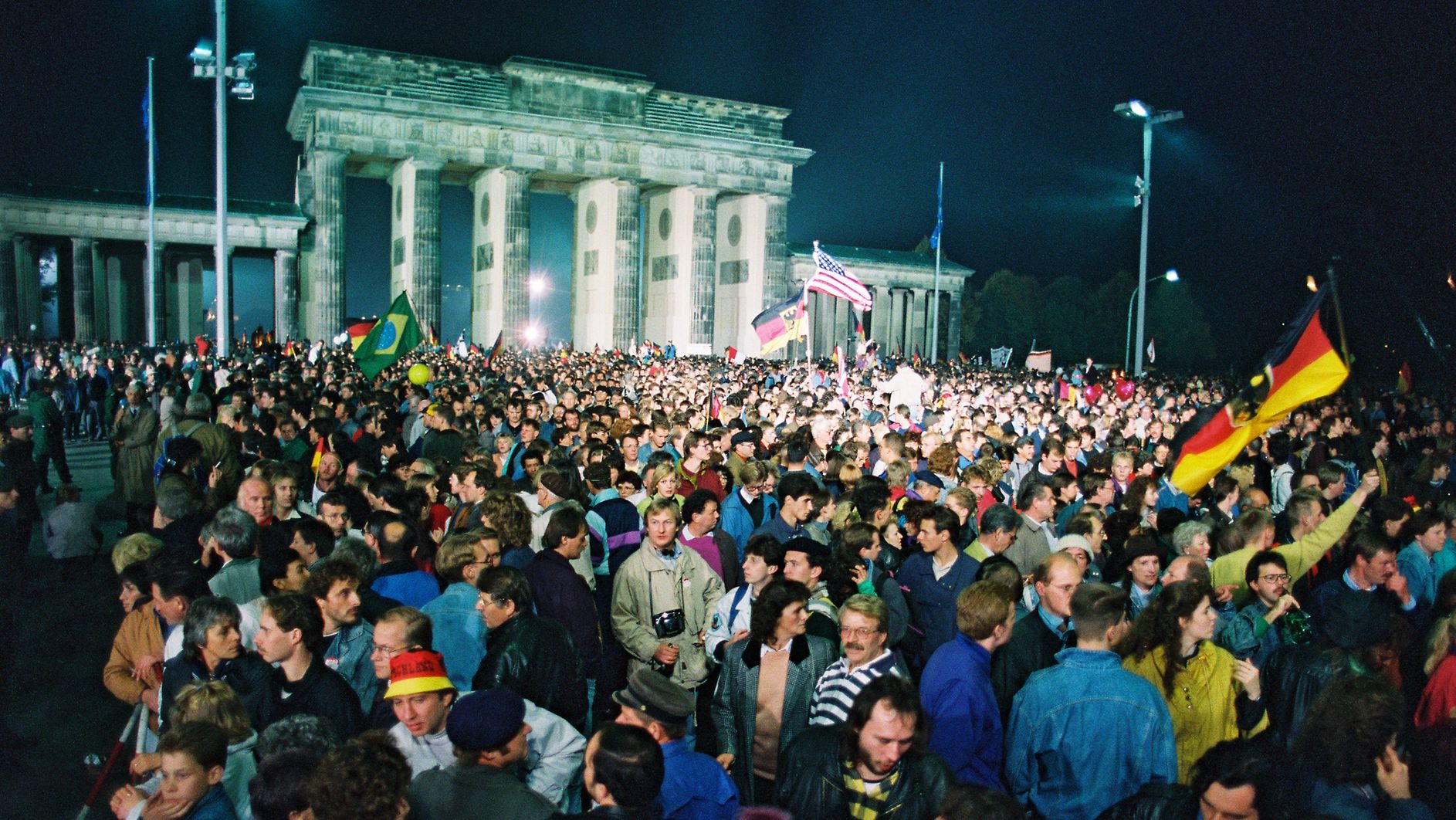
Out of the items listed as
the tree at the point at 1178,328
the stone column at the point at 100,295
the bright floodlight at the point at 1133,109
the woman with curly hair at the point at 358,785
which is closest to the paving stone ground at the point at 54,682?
the woman with curly hair at the point at 358,785

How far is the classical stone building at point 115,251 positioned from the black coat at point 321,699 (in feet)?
150

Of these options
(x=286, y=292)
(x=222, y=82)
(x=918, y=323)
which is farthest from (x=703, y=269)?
(x=222, y=82)

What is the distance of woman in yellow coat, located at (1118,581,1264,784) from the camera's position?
4.99 meters

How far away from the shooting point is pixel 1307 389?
8.73 metres

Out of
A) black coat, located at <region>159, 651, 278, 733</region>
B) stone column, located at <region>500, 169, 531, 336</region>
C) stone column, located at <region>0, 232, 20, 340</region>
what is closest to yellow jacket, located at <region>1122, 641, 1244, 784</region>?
black coat, located at <region>159, 651, 278, 733</region>

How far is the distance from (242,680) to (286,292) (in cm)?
5065

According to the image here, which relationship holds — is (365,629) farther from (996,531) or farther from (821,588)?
(996,531)

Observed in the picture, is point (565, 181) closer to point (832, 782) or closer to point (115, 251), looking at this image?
point (115, 251)

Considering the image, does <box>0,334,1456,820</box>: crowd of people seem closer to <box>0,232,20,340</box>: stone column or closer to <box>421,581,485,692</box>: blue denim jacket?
<box>421,581,485,692</box>: blue denim jacket

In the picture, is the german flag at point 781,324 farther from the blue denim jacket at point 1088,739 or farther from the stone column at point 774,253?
the stone column at point 774,253

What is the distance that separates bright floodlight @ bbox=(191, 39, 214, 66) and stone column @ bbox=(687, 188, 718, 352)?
37883mm

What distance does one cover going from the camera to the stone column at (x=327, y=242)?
166 feet

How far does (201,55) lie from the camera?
22.6 m

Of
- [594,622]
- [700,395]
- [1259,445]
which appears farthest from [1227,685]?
[700,395]
